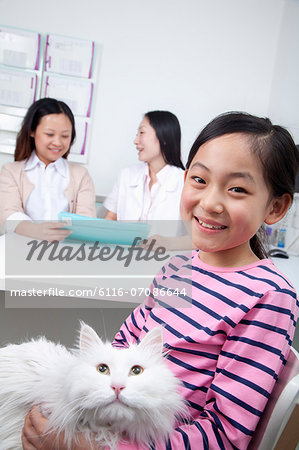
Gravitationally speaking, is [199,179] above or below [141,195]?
above

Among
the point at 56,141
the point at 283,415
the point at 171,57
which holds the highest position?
the point at 171,57

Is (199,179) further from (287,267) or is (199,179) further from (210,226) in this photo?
(287,267)

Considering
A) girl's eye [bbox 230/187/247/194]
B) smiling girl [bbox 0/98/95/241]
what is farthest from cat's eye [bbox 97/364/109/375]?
smiling girl [bbox 0/98/95/241]

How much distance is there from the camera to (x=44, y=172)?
228 centimetres

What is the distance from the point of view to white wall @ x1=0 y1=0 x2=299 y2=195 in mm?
2949

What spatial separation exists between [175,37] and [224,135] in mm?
2691

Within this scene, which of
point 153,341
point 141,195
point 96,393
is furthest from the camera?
point 141,195

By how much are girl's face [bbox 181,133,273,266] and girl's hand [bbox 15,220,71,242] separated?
38.1 inches

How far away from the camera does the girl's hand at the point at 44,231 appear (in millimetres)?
1596

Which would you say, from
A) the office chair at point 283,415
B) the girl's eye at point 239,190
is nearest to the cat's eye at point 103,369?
the office chair at point 283,415

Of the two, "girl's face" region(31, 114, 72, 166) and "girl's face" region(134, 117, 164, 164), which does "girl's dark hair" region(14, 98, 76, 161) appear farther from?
"girl's face" region(134, 117, 164, 164)

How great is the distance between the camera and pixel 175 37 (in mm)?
3033

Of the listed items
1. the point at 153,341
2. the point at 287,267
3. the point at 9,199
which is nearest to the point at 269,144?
the point at 153,341

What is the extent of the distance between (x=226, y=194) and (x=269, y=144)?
0.40 ft
